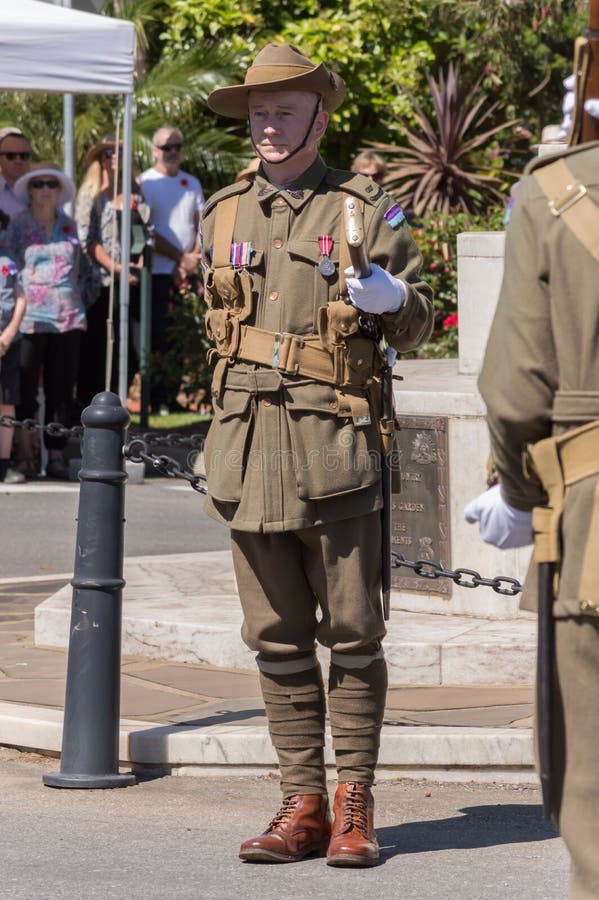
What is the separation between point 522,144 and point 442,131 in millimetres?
2477

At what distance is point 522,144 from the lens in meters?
20.8

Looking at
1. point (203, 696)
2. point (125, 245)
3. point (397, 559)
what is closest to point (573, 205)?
point (397, 559)

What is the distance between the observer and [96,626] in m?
5.40

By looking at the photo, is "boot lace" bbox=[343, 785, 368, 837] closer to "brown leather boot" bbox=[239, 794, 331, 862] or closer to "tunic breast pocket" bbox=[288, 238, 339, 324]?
"brown leather boot" bbox=[239, 794, 331, 862]

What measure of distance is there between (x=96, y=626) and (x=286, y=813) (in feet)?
3.37

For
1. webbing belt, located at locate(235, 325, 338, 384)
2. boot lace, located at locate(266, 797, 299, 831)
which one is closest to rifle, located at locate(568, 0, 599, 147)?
webbing belt, located at locate(235, 325, 338, 384)

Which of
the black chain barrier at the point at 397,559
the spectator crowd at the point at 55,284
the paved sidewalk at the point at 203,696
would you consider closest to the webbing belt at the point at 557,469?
the black chain barrier at the point at 397,559

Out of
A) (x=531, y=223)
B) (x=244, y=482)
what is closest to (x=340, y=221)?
(x=244, y=482)

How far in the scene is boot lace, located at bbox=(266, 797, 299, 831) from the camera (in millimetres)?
4656

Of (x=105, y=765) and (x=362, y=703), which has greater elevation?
(x=362, y=703)

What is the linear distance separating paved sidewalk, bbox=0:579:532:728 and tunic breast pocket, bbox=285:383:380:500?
1535 millimetres

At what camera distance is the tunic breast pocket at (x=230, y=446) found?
180 inches

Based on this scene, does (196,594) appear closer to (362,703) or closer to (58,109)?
(362,703)

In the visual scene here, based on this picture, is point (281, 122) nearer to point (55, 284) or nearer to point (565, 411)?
point (565, 411)
